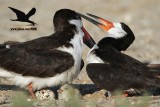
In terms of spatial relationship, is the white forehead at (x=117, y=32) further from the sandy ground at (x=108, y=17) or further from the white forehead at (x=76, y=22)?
the sandy ground at (x=108, y=17)

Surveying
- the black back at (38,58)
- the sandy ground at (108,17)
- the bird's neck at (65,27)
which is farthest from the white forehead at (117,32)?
the sandy ground at (108,17)

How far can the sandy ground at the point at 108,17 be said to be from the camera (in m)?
17.6

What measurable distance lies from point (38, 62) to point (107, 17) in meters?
10.2

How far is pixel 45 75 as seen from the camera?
36.2 ft

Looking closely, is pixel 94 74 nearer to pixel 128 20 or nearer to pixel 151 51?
pixel 151 51

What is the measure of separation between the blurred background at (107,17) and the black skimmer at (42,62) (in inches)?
188

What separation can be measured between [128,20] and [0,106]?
37.4 ft

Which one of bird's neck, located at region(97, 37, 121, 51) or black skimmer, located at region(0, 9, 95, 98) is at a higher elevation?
bird's neck, located at region(97, 37, 121, 51)

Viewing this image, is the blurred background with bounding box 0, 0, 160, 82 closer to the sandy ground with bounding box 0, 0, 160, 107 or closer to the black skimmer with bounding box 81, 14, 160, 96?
the sandy ground with bounding box 0, 0, 160, 107

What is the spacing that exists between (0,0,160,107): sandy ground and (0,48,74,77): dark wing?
4.90 meters

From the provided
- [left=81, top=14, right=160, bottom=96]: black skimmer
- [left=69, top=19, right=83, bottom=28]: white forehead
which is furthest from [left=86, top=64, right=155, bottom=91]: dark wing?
[left=69, top=19, right=83, bottom=28]: white forehead

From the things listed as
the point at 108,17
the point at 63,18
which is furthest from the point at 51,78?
the point at 108,17

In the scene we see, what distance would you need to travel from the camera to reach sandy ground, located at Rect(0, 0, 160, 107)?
17.6 m

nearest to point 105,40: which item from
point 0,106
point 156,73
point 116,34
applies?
point 116,34
